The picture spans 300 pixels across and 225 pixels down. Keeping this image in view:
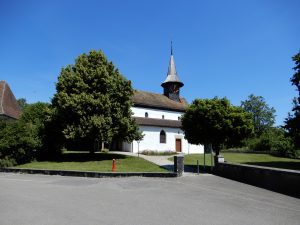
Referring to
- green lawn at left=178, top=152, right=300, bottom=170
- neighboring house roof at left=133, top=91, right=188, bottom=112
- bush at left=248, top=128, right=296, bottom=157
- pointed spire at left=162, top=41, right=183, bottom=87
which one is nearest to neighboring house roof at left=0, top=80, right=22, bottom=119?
neighboring house roof at left=133, top=91, right=188, bottom=112

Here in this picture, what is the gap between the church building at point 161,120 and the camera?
38906 mm

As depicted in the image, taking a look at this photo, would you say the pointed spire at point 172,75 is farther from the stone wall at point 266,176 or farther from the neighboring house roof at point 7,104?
the stone wall at point 266,176

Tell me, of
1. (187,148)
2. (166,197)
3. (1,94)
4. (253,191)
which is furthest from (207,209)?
(1,94)

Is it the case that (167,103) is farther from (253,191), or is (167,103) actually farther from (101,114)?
(253,191)

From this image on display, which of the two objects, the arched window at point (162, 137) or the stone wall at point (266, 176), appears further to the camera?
the arched window at point (162, 137)

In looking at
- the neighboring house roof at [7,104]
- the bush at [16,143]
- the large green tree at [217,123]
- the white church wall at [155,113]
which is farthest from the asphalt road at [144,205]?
the neighboring house roof at [7,104]

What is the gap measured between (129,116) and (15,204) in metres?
19.7

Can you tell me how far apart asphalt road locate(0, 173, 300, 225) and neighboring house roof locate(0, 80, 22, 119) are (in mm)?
29918

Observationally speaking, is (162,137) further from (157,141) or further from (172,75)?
(172,75)

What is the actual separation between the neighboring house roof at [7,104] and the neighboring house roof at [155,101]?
19.1 meters

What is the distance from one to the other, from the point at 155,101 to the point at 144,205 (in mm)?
34575

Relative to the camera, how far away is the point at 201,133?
21.8m

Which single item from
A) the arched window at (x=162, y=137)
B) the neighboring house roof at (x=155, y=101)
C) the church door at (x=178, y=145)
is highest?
the neighboring house roof at (x=155, y=101)

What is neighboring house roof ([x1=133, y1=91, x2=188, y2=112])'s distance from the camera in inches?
1635
